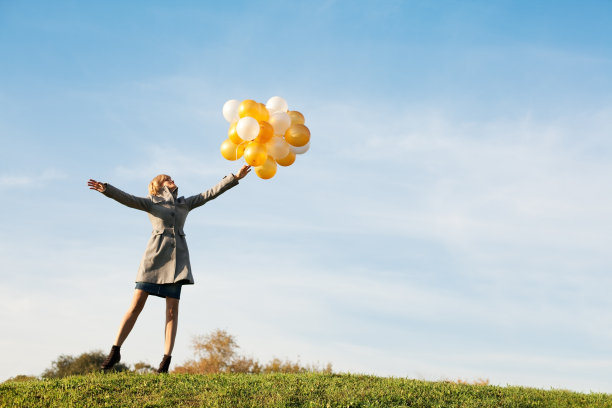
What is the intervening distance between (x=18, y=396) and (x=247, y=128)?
212 inches

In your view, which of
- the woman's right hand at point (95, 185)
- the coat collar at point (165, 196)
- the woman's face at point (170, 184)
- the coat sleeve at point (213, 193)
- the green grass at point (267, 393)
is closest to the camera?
the green grass at point (267, 393)

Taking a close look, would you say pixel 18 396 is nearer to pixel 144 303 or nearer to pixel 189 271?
pixel 144 303

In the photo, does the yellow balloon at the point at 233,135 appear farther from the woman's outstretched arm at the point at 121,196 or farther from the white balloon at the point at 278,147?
the woman's outstretched arm at the point at 121,196

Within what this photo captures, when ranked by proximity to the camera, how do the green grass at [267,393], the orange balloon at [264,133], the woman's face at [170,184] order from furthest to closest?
1. the woman's face at [170,184]
2. the orange balloon at [264,133]
3. the green grass at [267,393]

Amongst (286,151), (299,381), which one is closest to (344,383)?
(299,381)

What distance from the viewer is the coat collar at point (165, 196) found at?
32.4ft

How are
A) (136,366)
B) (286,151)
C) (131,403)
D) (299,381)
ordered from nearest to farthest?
(131,403), (299,381), (286,151), (136,366)

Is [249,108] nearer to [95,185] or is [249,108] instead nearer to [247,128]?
[247,128]

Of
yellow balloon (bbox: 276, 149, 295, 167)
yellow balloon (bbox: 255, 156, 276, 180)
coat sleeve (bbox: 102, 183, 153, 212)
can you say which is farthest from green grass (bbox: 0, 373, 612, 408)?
yellow balloon (bbox: 276, 149, 295, 167)

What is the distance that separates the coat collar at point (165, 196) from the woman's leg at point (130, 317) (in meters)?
1.53

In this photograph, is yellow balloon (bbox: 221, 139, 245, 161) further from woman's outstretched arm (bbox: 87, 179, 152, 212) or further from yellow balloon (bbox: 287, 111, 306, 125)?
woman's outstretched arm (bbox: 87, 179, 152, 212)

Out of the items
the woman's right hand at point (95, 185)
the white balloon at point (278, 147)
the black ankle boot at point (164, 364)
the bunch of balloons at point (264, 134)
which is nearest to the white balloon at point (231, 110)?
the bunch of balloons at point (264, 134)

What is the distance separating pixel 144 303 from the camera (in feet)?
31.1

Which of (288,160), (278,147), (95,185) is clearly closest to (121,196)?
(95,185)
